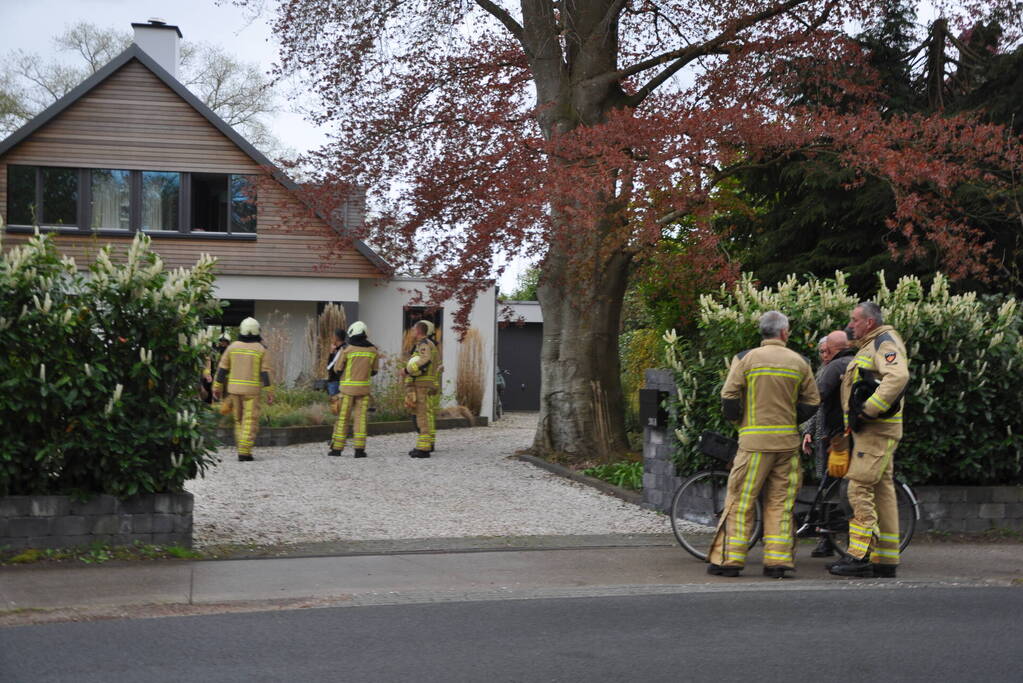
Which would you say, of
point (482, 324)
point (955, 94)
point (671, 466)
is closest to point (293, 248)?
point (482, 324)

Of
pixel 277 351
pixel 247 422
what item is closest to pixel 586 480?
pixel 247 422

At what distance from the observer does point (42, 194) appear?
89.2ft

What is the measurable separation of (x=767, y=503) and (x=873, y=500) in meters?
0.77

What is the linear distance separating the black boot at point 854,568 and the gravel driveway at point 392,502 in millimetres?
2367

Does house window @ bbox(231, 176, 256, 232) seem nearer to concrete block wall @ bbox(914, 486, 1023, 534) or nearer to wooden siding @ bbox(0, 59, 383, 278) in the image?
wooden siding @ bbox(0, 59, 383, 278)

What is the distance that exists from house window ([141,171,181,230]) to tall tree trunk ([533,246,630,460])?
1408cm

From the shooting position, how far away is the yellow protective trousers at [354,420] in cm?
1603

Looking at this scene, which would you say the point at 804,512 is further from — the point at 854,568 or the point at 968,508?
the point at 968,508

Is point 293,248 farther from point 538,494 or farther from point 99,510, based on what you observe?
point 99,510

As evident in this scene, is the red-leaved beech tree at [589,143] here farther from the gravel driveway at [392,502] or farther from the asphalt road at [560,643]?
the asphalt road at [560,643]

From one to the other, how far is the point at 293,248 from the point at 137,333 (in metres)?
19.1

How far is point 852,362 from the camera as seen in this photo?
897 cm

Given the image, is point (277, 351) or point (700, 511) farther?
point (277, 351)

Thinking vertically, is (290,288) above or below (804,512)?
above
